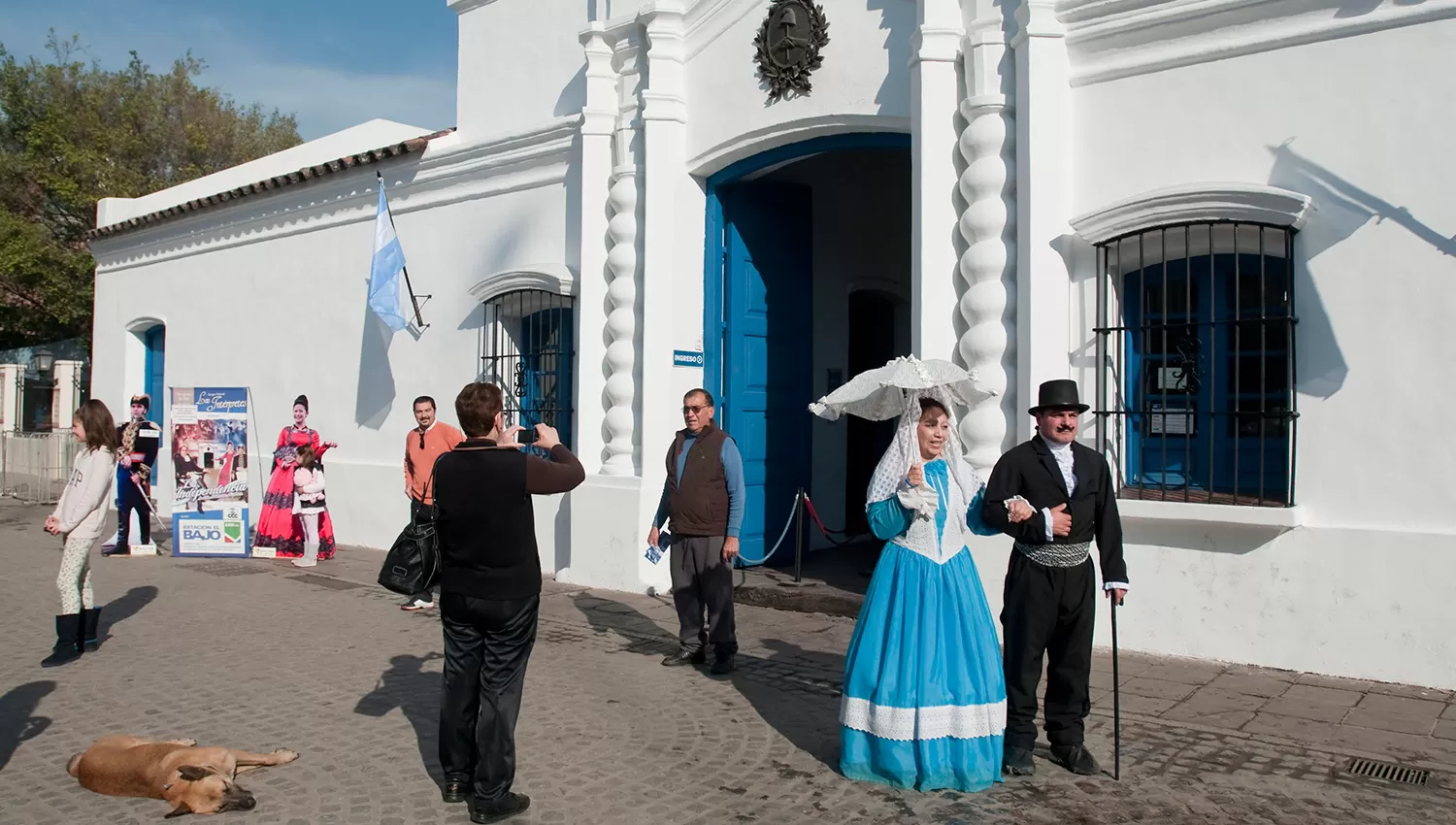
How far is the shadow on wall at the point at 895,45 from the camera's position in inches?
328

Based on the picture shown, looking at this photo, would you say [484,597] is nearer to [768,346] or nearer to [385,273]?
[768,346]

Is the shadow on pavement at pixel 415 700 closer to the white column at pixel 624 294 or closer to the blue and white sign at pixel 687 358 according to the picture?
the white column at pixel 624 294

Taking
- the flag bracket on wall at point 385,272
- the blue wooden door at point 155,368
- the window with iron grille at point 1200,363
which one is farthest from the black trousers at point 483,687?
the blue wooden door at point 155,368

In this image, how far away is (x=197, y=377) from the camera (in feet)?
51.7

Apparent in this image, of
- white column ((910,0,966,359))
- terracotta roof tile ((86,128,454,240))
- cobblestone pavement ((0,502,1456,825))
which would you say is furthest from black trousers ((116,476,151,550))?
white column ((910,0,966,359))

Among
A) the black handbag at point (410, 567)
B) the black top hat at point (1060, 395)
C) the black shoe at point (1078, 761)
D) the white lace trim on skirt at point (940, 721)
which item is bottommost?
the black shoe at point (1078, 761)

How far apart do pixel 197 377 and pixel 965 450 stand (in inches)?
478

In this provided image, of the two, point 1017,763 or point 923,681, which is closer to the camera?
point 923,681

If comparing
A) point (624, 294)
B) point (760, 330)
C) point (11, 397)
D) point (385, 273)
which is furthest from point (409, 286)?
point (11, 397)

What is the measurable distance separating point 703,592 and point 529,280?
484cm

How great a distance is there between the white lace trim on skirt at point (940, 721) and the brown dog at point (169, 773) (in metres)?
2.57

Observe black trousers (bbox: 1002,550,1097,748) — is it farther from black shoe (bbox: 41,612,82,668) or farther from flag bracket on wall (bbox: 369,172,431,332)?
flag bracket on wall (bbox: 369,172,431,332)

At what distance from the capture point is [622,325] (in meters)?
9.93

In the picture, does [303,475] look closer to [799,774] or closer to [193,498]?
[193,498]
